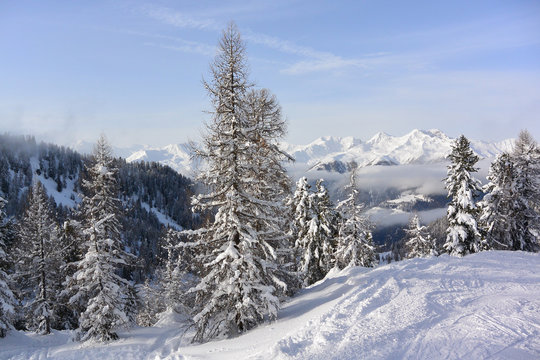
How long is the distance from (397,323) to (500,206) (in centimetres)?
2624

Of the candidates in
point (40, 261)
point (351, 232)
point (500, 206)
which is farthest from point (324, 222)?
point (40, 261)

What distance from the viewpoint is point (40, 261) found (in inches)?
1141

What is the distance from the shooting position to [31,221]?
28641 millimetres

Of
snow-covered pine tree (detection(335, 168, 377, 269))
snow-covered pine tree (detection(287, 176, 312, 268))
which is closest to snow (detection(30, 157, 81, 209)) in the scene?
snow-covered pine tree (detection(287, 176, 312, 268))

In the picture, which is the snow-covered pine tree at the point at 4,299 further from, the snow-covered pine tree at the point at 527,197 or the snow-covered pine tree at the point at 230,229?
the snow-covered pine tree at the point at 527,197

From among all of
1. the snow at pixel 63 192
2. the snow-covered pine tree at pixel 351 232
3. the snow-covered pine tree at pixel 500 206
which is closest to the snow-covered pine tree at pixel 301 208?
the snow-covered pine tree at pixel 351 232

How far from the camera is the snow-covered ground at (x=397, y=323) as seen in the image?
28.5ft

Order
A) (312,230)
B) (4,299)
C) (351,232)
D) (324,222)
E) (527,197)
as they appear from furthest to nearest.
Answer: (351,232) → (324,222) → (312,230) → (527,197) → (4,299)

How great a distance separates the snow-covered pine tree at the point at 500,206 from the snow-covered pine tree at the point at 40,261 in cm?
3806

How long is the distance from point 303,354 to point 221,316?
6.44 metres

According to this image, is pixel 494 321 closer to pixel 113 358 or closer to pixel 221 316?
pixel 221 316

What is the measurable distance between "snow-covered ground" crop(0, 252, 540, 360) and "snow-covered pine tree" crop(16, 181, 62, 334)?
37.0ft

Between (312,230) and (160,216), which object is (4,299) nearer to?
(312,230)

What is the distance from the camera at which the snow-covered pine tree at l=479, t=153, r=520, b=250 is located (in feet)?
96.4
